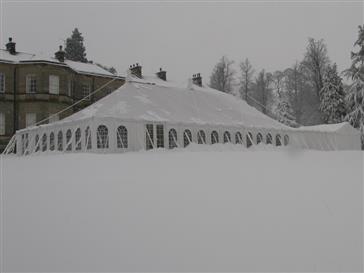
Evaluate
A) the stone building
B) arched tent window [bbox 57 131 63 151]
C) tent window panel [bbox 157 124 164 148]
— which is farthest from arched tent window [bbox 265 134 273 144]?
the stone building

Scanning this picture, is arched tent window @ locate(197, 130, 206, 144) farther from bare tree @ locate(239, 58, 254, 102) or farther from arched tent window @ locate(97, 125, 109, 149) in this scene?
bare tree @ locate(239, 58, 254, 102)

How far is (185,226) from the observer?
4004mm

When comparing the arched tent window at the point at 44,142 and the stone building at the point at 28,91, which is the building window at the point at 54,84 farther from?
the arched tent window at the point at 44,142

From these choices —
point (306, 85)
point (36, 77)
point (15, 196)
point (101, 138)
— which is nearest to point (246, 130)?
point (101, 138)

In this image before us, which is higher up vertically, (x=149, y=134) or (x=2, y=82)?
(x=2, y=82)

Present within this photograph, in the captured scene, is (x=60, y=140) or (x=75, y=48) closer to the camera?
(x=60, y=140)

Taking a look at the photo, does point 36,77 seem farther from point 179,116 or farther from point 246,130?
point 246,130

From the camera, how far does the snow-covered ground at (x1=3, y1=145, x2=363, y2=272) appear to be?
3.14 m

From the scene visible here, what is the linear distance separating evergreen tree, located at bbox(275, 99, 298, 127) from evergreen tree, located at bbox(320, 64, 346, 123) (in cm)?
461

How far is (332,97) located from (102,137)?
91.6 ft

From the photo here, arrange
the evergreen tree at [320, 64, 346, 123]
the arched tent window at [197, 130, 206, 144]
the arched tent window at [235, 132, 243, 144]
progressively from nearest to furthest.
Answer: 1. the arched tent window at [197, 130, 206, 144]
2. the arched tent window at [235, 132, 243, 144]
3. the evergreen tree at [320, 64, 346, 123]

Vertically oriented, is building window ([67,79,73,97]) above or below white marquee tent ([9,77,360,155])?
above

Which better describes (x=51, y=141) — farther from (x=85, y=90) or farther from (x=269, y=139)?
(x=269, y=139)

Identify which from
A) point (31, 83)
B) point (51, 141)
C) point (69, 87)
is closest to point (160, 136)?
point (51, 141)
